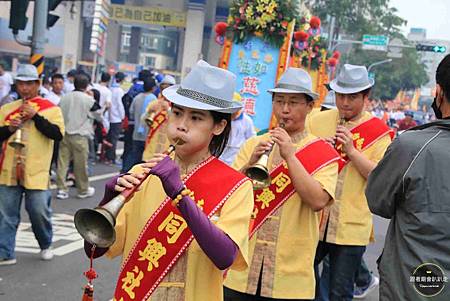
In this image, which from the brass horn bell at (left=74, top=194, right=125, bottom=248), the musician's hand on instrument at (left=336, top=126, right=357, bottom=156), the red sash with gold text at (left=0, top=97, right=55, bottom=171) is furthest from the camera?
the red sash with gold text at (left=0, top=97, right=55, bottom=171)

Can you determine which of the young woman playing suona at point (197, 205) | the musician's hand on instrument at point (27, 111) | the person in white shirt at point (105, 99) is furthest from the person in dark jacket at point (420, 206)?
the person in white shirt at point (105, 99)

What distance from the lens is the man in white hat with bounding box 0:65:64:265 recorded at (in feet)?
16.4

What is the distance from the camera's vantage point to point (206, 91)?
2.21 meters

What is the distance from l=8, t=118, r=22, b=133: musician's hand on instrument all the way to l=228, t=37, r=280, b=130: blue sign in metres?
4.17

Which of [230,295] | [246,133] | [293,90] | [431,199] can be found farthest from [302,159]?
[246,133]

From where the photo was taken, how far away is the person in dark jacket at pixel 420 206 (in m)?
2.22

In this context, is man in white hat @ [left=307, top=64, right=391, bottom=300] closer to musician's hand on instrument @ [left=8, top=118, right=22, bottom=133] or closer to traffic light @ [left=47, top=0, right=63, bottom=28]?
musician's hand on instrument @ [left=8, top=118, right=22, bottom=133]

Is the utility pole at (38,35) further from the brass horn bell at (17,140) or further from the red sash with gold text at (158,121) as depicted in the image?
the brass horn bell at (17,140)

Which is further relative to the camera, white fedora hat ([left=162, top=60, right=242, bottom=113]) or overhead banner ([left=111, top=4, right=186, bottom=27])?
overhead banner ([left=111, top=4, right=186, bottom=27])

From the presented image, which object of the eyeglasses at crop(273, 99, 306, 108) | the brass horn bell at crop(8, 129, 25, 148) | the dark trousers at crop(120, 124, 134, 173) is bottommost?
the dark trousers at crop(120, 124, 134, 173)

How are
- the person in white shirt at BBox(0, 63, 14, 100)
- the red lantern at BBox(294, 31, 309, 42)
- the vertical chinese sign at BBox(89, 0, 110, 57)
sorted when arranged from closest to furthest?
the red lantern at BBox(294, 31, 309, 42), the person in white shirt at BBox(0, 63, 14, 100), the vertical chinese sign at BBox(89, 0, 110, 57)

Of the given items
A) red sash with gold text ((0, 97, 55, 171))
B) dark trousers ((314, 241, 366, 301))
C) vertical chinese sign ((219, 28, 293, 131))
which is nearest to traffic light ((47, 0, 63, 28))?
vertical chinese sign ((219, 28, 293, 131))

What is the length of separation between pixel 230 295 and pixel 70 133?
5.38 metres

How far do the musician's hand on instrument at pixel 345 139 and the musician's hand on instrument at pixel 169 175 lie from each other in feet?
6.64
